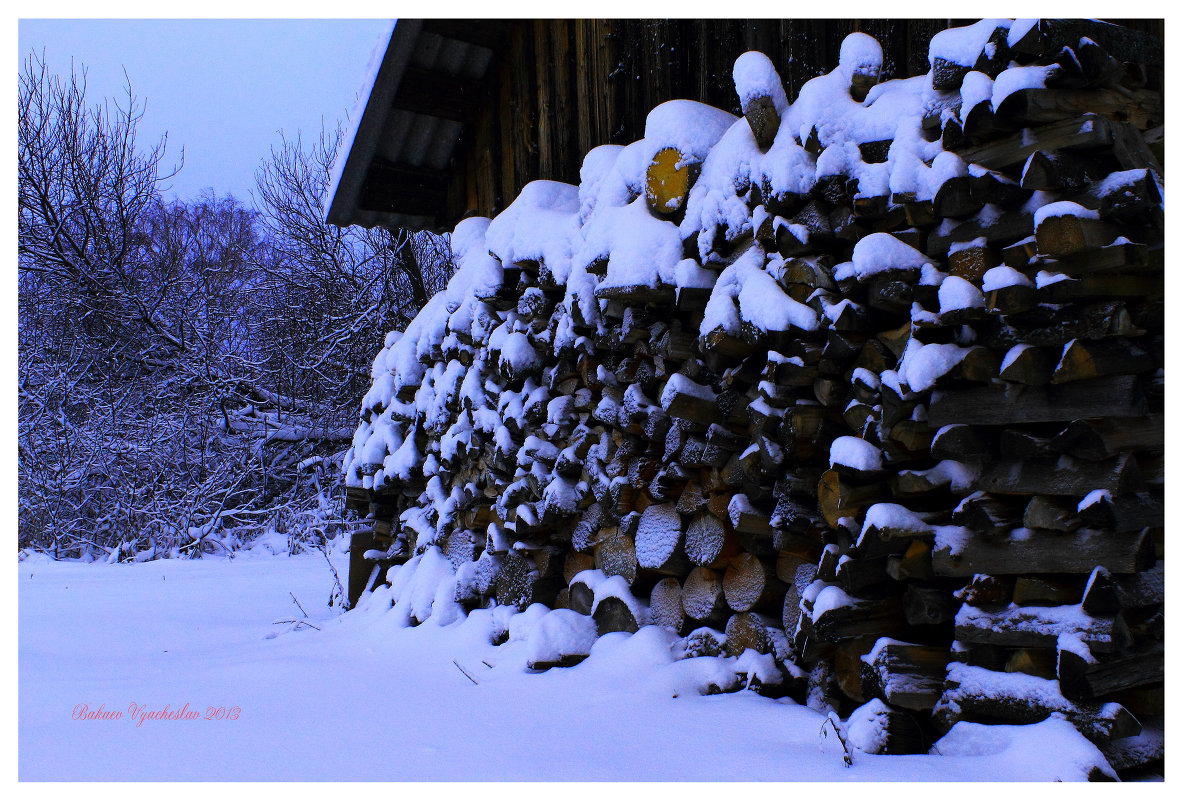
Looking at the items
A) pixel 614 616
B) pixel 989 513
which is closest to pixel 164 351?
pixel 614 616

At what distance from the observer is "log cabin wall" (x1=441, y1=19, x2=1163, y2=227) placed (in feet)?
10.2

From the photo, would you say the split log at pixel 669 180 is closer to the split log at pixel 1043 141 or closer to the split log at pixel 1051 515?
the split log at pixel 1043 141

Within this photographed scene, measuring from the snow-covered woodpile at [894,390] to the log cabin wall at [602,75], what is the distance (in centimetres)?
50

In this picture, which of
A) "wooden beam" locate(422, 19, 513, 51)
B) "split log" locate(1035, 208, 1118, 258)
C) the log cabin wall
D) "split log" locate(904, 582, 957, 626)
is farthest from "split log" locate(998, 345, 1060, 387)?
"wooden beam" locate(422, 19, 513, 51)

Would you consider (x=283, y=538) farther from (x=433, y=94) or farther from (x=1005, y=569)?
(x=1005, y=569)

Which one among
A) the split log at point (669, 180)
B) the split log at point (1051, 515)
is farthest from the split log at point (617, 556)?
the split log at point (1051, 515)

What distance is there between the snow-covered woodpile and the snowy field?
0.53ft

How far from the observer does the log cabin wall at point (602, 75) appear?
122 inches

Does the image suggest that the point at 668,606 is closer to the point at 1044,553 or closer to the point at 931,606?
the point at 931,606

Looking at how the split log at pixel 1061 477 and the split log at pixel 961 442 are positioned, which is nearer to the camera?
the split log at pixel 1061 477

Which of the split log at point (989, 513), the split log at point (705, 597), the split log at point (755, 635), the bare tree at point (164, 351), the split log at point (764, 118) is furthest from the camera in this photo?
the bare tree at point (164, 351)

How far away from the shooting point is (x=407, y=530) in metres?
5.29

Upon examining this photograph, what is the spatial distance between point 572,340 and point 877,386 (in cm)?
158

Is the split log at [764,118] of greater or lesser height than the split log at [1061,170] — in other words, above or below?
above
